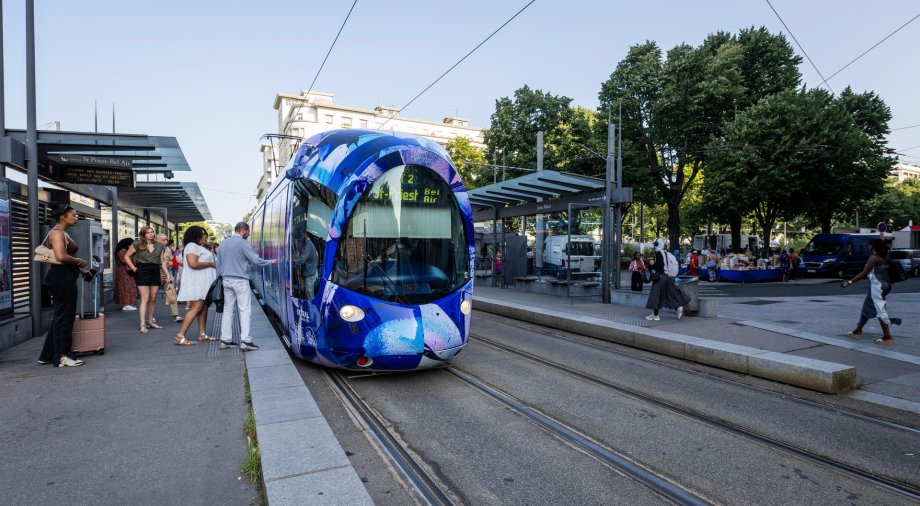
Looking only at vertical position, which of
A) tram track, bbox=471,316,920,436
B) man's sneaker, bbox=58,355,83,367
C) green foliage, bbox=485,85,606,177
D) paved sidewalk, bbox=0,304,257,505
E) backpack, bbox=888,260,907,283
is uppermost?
green foliage, bbox=485,85,606,177

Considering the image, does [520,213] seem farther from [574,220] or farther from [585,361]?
[585,361]

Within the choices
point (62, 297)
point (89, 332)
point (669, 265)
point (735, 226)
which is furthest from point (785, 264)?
point (62, 297)

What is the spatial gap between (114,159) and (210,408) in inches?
335

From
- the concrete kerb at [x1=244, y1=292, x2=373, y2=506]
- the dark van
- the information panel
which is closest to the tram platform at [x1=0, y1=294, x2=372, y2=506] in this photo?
the concrete kerb at [x1=244, y1=292, x2=373, y2=506]

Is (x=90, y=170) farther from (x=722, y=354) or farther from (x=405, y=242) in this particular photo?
(x=722, y=354)

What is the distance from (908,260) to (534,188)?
2562 centimetres

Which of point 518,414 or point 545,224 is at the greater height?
point 545,224

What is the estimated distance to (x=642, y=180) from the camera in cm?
3169

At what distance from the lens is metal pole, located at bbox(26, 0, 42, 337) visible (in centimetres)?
821

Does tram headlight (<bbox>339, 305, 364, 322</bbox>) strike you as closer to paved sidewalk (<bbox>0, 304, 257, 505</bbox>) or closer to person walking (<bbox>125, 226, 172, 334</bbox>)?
paved sidewalk (<bbox>0, 304, 257, 505</bbox>)

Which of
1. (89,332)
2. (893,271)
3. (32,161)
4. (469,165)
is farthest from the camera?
(469,165)

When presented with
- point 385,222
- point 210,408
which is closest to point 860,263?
point 385,222

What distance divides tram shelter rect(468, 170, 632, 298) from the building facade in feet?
175

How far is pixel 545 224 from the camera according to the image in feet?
56.3
